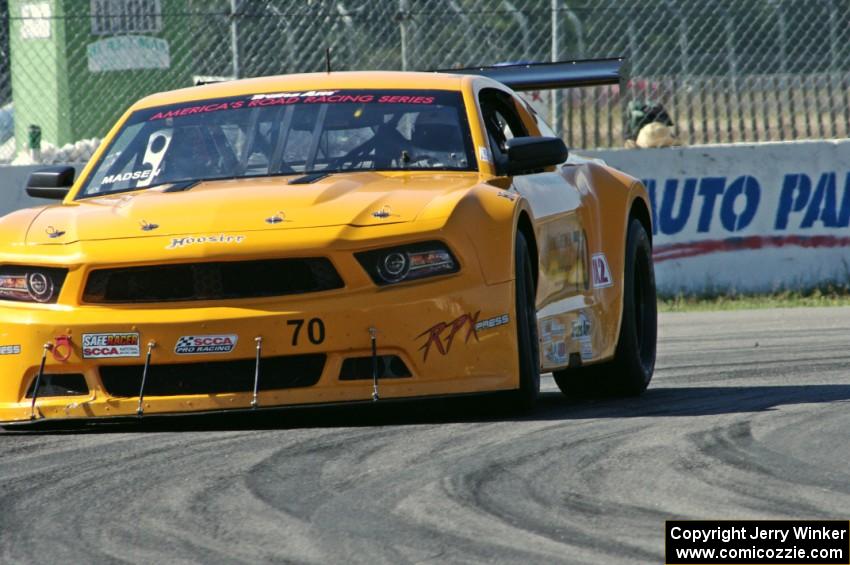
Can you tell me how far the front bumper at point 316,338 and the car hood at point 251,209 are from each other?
11.4 inches

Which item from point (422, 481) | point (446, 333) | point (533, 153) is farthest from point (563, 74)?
point (422, 481)

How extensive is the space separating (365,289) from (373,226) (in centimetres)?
23

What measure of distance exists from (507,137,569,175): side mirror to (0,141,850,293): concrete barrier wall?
6700 mm

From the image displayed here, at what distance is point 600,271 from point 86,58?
683 cm

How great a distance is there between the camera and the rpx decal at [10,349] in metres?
6.26

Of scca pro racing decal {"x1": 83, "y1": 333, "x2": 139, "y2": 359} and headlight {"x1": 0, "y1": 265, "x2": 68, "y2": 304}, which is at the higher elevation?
Answer: headlight {"x1": 0, "y1": 265, "x2": 68, "y2": 304}

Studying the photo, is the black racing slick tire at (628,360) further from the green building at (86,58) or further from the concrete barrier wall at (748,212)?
the green building at (86,58)

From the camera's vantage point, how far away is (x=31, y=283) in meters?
6.31

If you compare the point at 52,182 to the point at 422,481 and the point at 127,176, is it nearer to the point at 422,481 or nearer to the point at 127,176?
the point at 127,176

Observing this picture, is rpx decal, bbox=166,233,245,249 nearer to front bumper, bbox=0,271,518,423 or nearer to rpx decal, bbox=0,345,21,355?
front bumper, bbox=0,271,518,423

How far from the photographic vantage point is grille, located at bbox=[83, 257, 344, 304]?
20.1ft

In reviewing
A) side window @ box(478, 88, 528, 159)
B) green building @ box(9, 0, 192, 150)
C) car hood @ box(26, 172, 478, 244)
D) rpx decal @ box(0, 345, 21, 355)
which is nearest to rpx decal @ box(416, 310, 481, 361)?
car hood @ box(26, 172, 478, 244)

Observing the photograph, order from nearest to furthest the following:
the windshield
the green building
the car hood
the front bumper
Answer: the front bumper → the car hood → the windshield → the green building

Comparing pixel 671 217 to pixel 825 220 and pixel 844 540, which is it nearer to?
pixel 825 220
